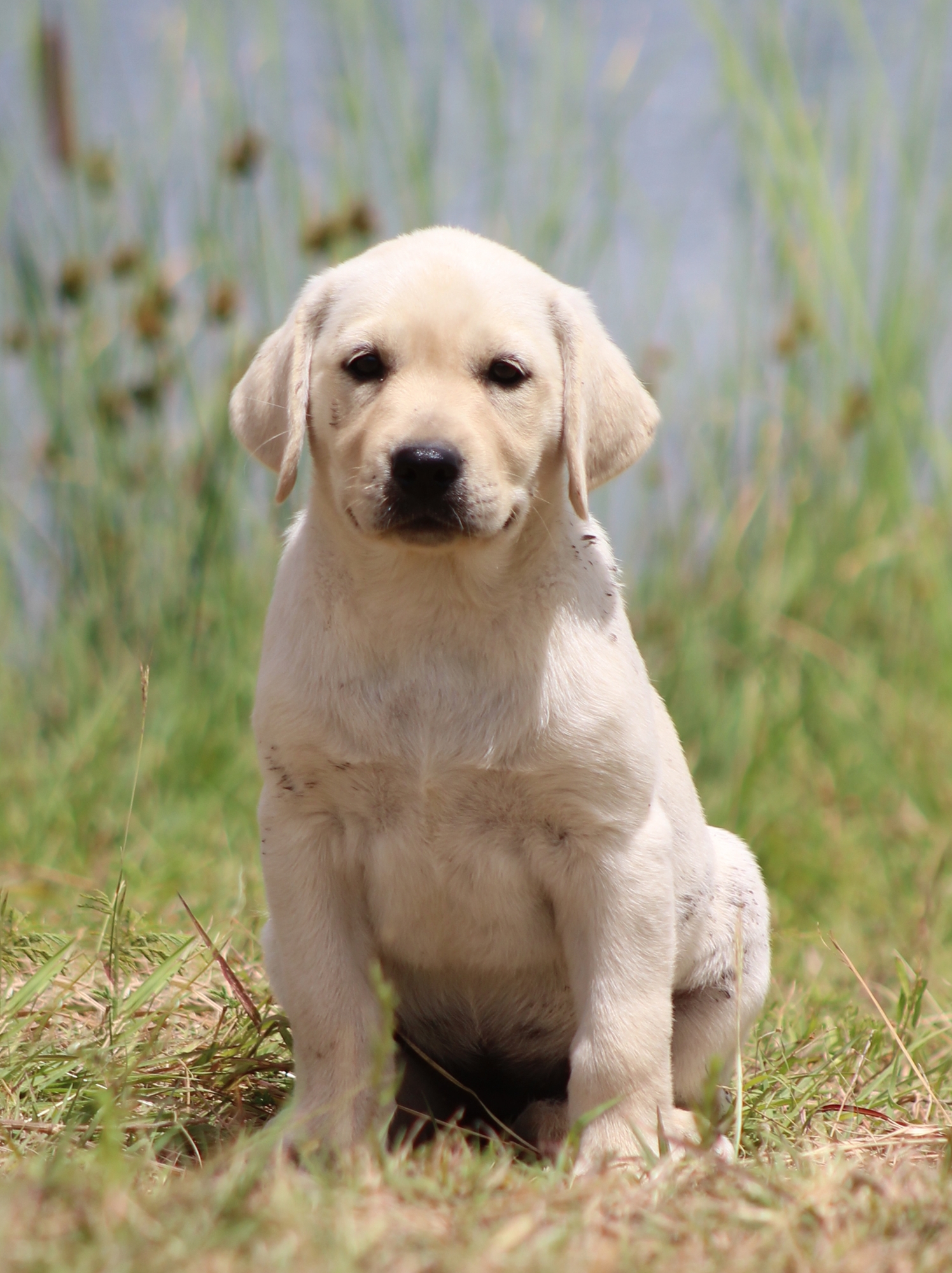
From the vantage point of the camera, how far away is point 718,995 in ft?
10.2

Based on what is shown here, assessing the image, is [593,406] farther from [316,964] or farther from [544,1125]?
[544,1125]

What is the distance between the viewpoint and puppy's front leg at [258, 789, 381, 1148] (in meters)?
2.76

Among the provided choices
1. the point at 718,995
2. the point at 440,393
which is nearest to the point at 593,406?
the point at 440,393

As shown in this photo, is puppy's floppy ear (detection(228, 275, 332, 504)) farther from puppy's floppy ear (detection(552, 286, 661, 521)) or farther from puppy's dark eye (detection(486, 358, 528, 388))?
puppy's floppy ear (detection(552, 286, 661, 521))

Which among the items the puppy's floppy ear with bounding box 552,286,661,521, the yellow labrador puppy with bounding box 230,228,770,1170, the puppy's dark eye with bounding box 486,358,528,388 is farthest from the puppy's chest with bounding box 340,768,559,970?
the puppy's dark eye with bounding box 486,358,528,388

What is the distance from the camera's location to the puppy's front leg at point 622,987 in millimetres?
2660

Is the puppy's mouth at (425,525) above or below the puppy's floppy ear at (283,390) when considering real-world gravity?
below

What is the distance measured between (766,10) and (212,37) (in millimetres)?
2249

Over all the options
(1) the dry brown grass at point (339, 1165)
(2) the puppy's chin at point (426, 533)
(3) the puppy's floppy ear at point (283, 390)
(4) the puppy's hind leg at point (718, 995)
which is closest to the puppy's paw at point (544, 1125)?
(1) the dry brown grass at point (339, 1165)

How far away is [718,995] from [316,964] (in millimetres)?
892

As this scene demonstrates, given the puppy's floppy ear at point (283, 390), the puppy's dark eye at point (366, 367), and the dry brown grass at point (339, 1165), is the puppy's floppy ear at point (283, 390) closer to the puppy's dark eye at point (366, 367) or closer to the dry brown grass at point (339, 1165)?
the puppy's dark eye at point (366, 367)

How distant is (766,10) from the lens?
5.98m

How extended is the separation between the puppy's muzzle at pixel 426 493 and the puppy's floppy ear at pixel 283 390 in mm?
333

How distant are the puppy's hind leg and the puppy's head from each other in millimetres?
962
